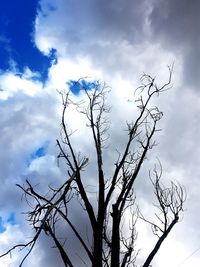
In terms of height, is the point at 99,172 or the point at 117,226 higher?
the point at 99,172

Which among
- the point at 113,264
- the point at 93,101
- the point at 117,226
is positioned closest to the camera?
the point at 113,264

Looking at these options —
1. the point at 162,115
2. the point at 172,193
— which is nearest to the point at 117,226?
the point at 172,193

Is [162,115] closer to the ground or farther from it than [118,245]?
farther from it

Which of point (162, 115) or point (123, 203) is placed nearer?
point (123, 203)

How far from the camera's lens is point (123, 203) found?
33.2 ft

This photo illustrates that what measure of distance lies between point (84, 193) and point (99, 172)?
75 cm

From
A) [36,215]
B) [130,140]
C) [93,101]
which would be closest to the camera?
[36,215]

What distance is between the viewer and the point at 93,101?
12422 millimetres

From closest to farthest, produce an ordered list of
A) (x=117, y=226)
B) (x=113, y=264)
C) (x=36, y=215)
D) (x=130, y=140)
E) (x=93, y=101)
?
(x=36, y=215) → (x=113, y=264) → (x=117, y=226) → (x=130, y=140) → (x=93, y=101)

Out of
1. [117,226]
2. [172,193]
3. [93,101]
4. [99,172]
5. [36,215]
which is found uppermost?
[93,101]

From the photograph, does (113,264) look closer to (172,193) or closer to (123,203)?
(123,203)

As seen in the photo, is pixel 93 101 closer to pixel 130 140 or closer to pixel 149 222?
pixel 130 140

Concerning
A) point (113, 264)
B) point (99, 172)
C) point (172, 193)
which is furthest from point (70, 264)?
point (172, 193)

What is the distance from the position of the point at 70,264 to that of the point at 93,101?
5249mm
